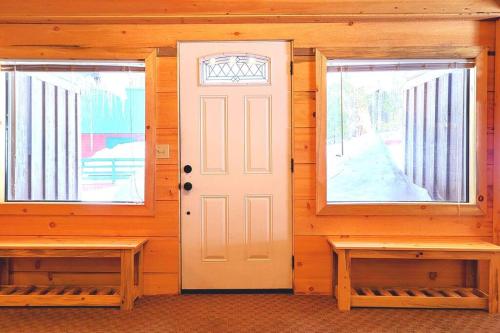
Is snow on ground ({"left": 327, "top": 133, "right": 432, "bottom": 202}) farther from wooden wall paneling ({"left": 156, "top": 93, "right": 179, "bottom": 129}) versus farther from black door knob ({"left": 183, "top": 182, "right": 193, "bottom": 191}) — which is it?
wooden wall paneling ({"left": 156, "top": 93, "right": 179, "bottom": 129})

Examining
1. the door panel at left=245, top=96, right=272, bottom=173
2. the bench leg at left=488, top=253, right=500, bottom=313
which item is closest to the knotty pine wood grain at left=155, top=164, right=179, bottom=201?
the door panel at left=245, top=96, right=272, bottom=173

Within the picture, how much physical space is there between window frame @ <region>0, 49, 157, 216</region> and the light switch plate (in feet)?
0.14

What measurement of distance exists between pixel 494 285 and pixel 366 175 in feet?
4.09

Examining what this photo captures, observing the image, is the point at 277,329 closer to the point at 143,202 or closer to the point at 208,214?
the point at 208,214

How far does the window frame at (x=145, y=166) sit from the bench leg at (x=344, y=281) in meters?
1.61

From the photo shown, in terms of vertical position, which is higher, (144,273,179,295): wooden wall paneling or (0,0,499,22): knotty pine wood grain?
(0,0,499,22): knotty pine wood grain

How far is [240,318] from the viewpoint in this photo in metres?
2.77

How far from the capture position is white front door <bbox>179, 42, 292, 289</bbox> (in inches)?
128

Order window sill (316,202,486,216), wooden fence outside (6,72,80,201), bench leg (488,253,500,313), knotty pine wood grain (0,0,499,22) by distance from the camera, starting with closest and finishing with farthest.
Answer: bench leg (488,253,500,313) < knotty pine wood grain (0,0,499,22) < window sill (316,202,486,216) < wooden fence outside (6,72,80,201)

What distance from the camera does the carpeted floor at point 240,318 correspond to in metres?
2.62

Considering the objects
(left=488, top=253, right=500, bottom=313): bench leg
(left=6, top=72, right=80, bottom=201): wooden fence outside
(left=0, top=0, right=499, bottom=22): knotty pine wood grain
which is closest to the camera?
(left=488, top=253, right=500, bottom=313): bench leg

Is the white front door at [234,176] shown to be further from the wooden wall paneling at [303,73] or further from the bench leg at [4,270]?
the bench leg at [4,270]

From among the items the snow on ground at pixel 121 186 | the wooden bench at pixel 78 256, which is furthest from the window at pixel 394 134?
the wooden bench at pixel 78 256

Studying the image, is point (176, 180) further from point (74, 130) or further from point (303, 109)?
point (303, 109)
